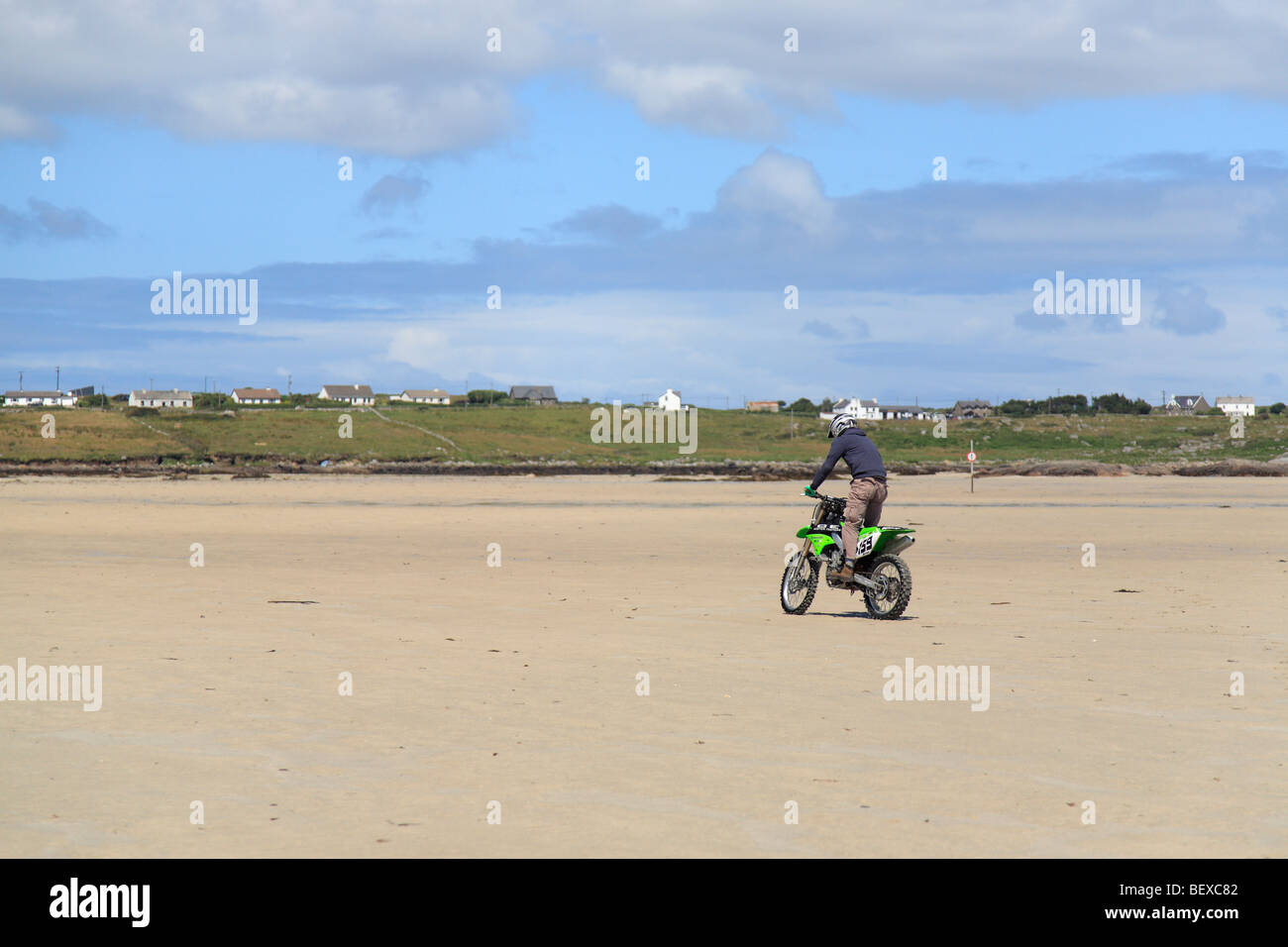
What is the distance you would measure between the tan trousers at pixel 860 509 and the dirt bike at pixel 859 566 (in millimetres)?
103

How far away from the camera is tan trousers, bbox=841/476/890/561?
14805 mm

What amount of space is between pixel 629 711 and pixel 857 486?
6.84 meters

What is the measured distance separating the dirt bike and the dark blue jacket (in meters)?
0.41

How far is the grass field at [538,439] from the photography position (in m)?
79.8

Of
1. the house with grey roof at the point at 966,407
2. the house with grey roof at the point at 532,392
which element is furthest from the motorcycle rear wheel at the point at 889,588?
the house with grey roof at the point at 532,392

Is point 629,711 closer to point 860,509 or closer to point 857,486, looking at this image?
point 860,509

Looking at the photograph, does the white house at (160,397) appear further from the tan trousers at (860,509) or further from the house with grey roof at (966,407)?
the tan trousers at (860,509)

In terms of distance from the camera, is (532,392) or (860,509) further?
(532,392)

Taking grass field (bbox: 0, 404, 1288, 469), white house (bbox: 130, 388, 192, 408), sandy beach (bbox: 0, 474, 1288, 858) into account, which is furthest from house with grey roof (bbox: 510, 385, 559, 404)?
sandy beach (bbox: 0, 474, 1288, 858)

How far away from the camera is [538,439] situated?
93.7m

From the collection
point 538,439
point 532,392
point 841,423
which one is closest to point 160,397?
point 532,392

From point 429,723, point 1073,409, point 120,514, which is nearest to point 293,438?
point 120,514
